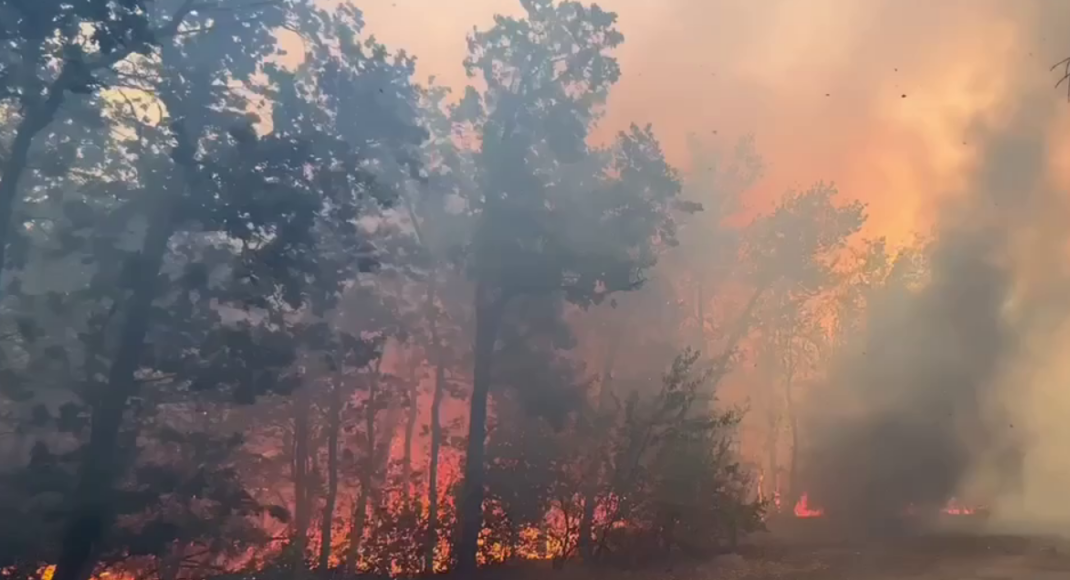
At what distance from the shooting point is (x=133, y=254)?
42.0ft

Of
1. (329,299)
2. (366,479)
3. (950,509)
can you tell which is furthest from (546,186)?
(950,509)

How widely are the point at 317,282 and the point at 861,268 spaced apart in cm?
3440

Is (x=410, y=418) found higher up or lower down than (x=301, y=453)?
higher up

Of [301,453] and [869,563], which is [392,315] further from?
[869,563]

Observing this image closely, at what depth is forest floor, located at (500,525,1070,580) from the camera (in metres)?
18.3

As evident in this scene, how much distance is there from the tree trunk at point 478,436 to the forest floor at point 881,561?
5.34ft

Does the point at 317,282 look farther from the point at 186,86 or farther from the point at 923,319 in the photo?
the point at 923,319

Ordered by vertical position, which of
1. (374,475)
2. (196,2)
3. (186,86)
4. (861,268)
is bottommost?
(374,475)

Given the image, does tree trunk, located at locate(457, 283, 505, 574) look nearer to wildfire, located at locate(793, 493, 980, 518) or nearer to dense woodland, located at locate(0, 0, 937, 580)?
dense woodland, located at locate(0, 0, 937, 580)

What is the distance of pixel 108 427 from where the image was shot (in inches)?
499

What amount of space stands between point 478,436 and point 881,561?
10732 millimetres

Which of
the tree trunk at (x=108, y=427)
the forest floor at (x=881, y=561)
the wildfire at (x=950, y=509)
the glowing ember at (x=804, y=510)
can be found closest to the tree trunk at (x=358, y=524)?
the forest floor at (x=881, y=561)

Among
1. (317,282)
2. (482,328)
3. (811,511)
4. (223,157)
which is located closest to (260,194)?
(223,157)

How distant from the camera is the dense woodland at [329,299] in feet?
41.6
